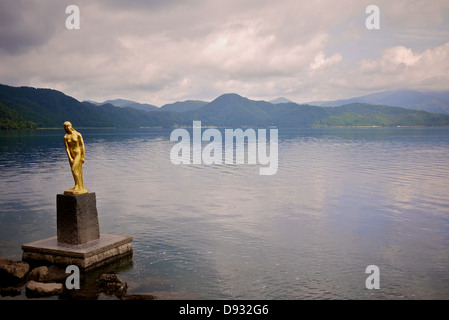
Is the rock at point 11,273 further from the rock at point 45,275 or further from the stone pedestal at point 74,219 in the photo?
the stone pedestal at point 74,219

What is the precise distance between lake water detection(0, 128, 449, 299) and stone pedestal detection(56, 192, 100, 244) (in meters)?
2.86

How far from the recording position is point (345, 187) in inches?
1705

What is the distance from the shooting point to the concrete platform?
59.2 feet

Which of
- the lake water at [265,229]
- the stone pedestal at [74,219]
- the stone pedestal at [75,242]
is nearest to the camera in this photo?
the lake water at [265,229]

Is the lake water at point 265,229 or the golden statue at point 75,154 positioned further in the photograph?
the golden statue at point 75,154

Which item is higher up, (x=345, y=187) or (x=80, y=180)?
(x=80, y=180)

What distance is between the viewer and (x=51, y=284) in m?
16.1

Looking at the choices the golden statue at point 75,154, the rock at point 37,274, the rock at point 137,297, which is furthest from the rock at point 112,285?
the golden statue at point 75,154

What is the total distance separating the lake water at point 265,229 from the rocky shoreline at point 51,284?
1.12 metres

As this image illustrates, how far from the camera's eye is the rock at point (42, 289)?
15.7 meters

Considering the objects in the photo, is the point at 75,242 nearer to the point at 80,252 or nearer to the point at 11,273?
the point at 80,252
